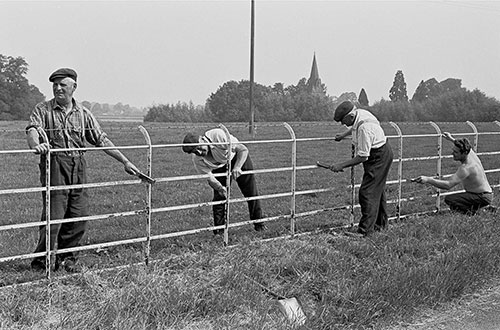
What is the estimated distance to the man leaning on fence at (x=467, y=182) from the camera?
352 inches

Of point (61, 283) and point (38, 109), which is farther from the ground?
point (38, 109)

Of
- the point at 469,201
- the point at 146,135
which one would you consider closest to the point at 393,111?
the point at 469,201

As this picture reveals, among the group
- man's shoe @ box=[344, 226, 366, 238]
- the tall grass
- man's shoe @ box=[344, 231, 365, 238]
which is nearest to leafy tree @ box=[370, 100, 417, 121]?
man's shoe @ box=[344, 226, 366, 238]

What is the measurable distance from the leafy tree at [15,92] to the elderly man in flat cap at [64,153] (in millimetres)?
18167

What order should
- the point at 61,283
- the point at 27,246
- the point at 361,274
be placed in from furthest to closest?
the point at 27,246
the point at 361,274
the point at 61,283

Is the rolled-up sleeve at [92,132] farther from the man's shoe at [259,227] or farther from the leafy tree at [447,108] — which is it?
the leafy tree at [447,108]

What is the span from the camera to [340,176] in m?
13.9

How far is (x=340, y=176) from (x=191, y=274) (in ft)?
28.2

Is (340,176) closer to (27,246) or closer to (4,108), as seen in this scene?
(27,246)

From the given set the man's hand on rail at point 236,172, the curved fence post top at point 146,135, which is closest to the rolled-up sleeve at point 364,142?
the man's hand on rail at point 236,172

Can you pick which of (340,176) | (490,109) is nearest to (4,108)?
(340,176)

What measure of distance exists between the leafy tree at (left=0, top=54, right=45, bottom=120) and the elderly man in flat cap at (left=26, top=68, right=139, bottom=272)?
59.6ft

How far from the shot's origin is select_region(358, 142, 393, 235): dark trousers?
25.6 feet

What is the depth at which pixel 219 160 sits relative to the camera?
734 centimetres
